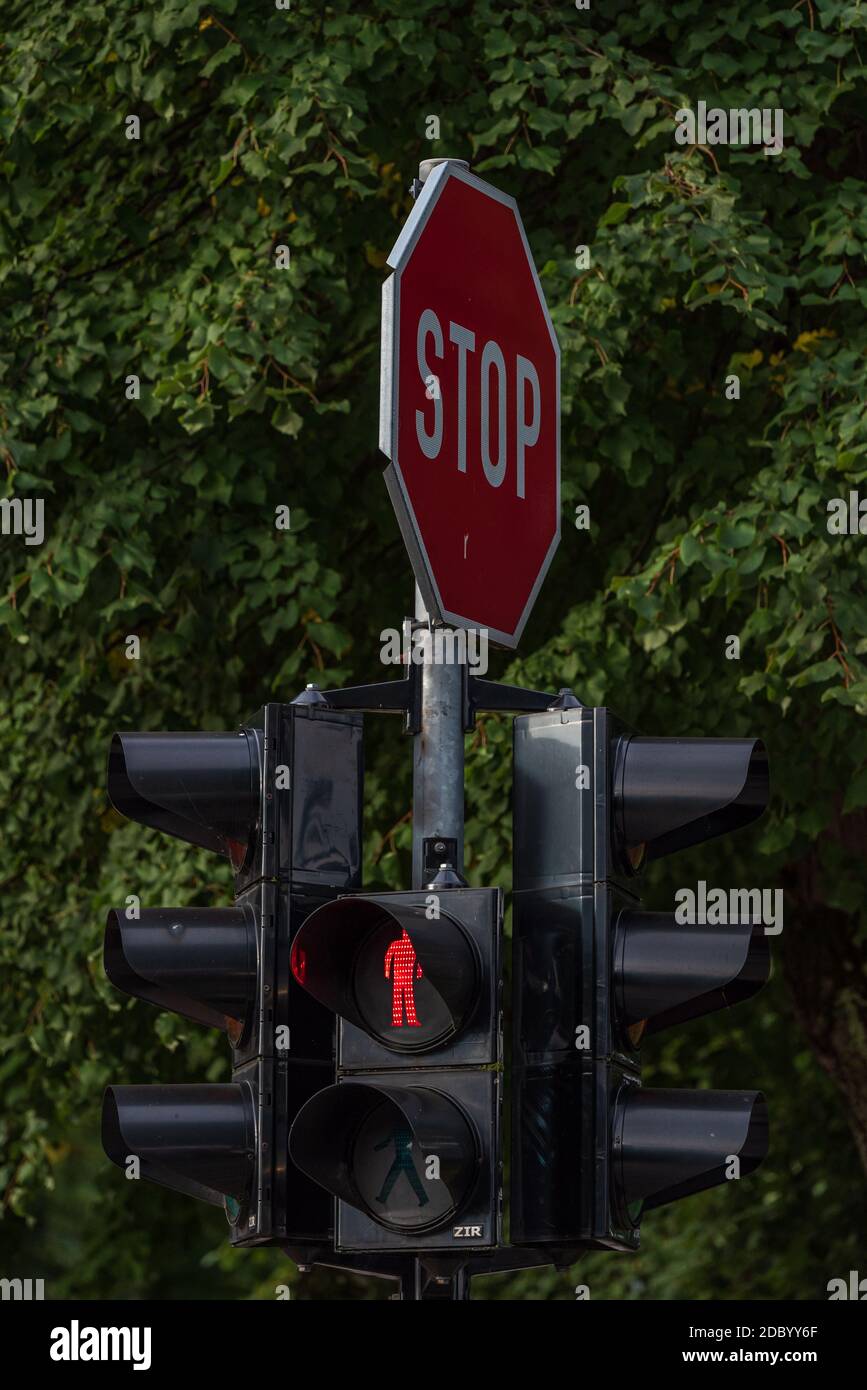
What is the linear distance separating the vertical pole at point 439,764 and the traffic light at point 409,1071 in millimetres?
135

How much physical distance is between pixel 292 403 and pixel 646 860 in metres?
5.04

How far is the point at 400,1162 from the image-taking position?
12.0 feet

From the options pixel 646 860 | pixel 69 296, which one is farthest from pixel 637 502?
pixel 646 860

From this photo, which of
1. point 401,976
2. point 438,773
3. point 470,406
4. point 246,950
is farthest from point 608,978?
point 470,406

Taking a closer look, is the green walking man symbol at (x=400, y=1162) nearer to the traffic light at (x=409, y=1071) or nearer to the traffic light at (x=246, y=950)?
the traffic light at (x=409, y=1071)

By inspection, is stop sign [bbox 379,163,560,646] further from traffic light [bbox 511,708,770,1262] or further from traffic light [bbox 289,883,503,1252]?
traffic light [bbox 289,883,503,1252]

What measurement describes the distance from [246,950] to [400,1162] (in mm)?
471

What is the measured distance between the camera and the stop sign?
3.75 m

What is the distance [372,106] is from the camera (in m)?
8.92

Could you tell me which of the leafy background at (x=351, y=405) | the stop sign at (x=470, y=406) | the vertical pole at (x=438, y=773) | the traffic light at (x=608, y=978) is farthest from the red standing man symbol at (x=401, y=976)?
the leafy background at (x=351, y=405)

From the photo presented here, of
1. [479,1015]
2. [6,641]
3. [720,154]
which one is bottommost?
[479,1015]

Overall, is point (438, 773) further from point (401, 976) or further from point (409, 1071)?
point (409, 1071)

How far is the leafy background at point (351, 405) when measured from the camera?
811 centimetres
